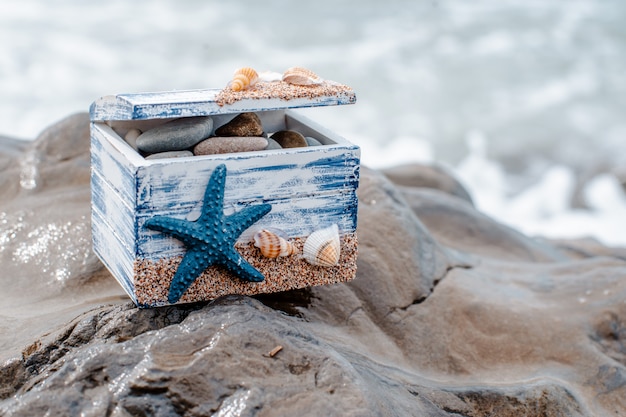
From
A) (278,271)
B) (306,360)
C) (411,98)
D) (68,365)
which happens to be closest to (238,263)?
(278,271)

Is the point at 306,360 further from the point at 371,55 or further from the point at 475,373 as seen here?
the point at 371,55

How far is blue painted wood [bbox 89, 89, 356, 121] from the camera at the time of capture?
322 centimetres

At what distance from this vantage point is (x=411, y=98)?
596 inches

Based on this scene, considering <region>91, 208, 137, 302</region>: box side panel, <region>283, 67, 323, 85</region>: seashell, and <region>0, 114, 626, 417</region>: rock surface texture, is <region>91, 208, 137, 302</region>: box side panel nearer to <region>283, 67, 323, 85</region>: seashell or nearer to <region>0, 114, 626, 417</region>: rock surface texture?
<region>0, 114, 626, 417</region>: rock surface texture

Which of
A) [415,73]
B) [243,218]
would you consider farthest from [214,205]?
[415,73]

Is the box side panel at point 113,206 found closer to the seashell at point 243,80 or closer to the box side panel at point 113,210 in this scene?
the box side panel at point 113,210

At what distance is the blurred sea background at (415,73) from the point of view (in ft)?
43.6

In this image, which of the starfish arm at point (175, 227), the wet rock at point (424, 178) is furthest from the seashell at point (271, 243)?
the wet rock at point (424, 178)

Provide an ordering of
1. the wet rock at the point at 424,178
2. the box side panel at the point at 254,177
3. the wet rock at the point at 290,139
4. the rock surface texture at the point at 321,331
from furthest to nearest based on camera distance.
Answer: the wet rock at the point at 424,178 < the wet rock at the point at 290,139 < the box side panel at the point at 254,177 < the rock surface texture at the point at 321,331

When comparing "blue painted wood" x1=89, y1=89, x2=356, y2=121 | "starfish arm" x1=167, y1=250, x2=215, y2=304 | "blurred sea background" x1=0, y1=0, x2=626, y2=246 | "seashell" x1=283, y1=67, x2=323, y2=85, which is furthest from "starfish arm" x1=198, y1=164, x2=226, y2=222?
"blurred sea background" x1=0, y1=0, x2=626, y2=246

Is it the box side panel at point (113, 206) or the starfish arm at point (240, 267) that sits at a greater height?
the box side panel at point (113, 206)

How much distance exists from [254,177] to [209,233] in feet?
1.04

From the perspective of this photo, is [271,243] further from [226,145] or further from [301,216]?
[226,145]

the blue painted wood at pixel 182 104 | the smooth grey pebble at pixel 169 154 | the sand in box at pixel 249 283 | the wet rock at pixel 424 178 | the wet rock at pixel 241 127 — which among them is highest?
the blue painted wood at pixel 182 104
